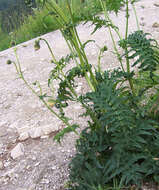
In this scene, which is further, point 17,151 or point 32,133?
point 32,133

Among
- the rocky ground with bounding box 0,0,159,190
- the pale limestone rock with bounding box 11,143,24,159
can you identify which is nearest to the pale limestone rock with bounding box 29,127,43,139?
the rocky ground with bounding box 0,0,159,190

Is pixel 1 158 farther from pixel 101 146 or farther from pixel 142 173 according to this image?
pixel 142 173

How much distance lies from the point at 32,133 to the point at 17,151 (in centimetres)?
23

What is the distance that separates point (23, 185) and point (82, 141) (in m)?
0.59

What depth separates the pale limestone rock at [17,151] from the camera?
1.81 meters

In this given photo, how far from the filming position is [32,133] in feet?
6.63

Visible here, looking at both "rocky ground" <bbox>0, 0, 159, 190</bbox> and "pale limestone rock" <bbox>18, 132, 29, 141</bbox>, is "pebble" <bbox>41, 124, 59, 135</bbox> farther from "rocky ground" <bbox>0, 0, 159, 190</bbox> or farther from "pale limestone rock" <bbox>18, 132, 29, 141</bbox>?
"pale limestone rock" <bbox>18, 132, 29, 141</bbox>

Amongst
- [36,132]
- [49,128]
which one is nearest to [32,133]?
[36,132]

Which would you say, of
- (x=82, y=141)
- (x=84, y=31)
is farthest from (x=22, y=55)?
(x=82, y=141)

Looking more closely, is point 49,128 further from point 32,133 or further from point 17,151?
point 17,151

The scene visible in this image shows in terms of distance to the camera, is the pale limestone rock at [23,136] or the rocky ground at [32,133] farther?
the pale limestone rock at [23,136]

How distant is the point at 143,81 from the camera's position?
1428 millimetres

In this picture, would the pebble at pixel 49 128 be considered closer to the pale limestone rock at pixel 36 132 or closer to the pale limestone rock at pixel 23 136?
the pale limestone rock at pixel 36 132

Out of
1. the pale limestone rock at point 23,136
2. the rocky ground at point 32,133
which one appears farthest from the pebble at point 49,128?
the pale limestone rock at point 23,136
